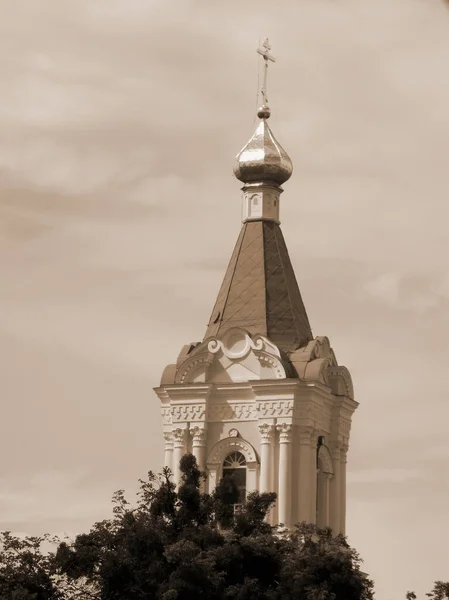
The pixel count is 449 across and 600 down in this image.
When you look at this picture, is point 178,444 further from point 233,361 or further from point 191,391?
point 233,361

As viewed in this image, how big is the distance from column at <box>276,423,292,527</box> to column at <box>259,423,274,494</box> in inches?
9.4

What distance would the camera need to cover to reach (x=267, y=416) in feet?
237

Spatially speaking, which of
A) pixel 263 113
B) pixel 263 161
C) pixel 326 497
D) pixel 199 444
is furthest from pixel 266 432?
pixel 263 113

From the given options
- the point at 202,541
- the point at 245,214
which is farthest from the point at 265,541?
the point at 245,214

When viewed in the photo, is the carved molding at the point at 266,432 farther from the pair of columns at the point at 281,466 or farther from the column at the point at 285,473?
the column at the point at 285,473

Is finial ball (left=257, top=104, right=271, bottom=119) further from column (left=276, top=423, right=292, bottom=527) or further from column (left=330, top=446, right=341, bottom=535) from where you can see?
column (left=330, top=446, right=341, bottom=535)

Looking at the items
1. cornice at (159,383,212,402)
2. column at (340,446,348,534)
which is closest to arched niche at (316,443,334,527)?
column at (340,446,348,534)

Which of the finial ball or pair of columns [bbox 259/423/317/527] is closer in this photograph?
pair of columns [bbox 259/423/317/527]

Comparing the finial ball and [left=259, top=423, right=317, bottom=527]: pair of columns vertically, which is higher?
the finial ball

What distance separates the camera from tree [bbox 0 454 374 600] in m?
58.6

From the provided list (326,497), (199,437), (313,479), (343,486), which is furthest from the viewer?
(343,486)

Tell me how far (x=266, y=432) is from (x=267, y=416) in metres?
0.42

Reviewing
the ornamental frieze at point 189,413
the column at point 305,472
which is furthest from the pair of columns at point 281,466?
the ornamental frieze at point 189,413

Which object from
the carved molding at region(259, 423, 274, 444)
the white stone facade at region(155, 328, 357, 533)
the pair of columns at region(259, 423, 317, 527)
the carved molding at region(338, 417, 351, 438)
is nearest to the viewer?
the pair of columns at region(259, 423, 317, 527)
